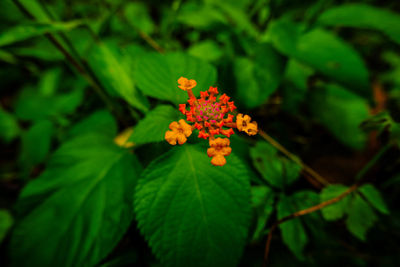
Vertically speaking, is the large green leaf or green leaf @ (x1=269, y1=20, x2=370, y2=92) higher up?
green leaf @ (x1=269, y1=20, x2=370, y2=92)

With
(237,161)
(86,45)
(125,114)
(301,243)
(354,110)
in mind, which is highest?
(86,45)

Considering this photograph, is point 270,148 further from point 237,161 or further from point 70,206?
point 70,206

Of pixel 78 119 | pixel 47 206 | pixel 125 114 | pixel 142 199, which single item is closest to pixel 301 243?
pixel 142 199

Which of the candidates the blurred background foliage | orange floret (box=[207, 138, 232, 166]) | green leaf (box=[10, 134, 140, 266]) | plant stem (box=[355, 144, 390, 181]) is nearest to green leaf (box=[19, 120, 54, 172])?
the blurred background foliage

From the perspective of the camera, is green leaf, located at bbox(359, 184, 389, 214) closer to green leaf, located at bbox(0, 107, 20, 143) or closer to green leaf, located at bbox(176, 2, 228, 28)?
green leaf, located at bbox(176, 2, 228, 28)

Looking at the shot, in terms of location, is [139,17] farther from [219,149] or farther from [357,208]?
[357,208]

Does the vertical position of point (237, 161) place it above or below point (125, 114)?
below
